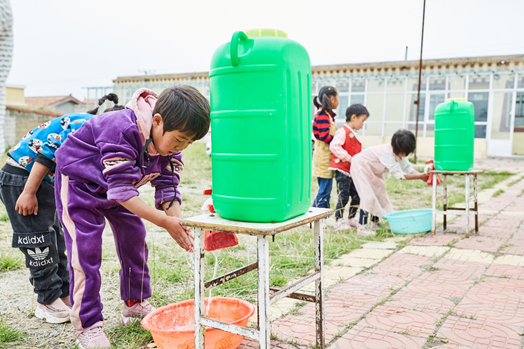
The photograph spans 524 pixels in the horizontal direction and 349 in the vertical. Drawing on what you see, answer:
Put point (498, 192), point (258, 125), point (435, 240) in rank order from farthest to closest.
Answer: point (498, 192)
point (435, 240)
point (258, 125)

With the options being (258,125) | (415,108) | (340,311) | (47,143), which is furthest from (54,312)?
(415,108)

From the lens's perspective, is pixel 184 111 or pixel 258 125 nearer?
pixel 258 125

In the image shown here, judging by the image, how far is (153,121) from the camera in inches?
76.0

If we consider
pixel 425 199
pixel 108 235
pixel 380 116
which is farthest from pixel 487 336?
pixel 380 116

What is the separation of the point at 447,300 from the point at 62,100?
108 feet

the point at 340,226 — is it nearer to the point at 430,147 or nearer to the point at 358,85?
the point at 430,147

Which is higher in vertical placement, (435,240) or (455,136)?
(455,136)

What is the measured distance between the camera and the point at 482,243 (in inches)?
168

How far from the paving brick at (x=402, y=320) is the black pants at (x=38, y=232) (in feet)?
5.67

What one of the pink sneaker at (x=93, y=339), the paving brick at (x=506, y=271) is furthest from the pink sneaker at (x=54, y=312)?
the paving brick at (x=506, y=271)

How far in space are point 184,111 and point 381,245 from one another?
295 cm

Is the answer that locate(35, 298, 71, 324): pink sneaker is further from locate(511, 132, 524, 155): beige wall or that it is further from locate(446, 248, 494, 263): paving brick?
locate(511, 132, 524, 155): beige wall

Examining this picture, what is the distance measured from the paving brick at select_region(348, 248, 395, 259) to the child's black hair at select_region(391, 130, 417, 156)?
114 cm

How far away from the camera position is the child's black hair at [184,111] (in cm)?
183
